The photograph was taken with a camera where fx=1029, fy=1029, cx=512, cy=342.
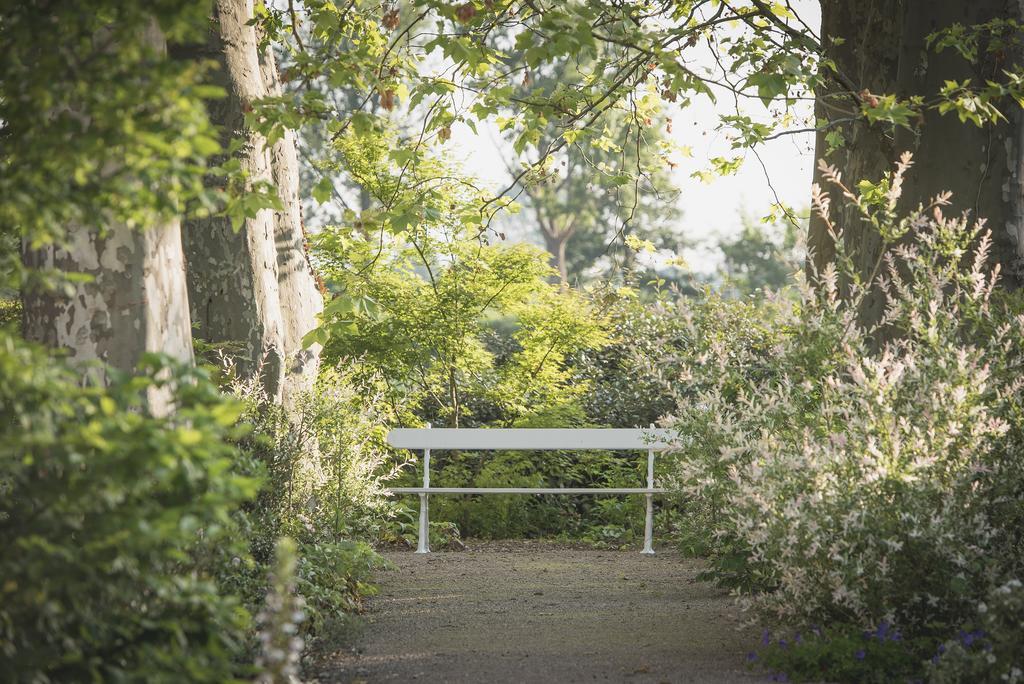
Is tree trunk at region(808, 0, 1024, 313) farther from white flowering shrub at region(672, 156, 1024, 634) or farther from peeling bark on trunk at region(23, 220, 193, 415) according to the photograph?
peeling bark on trunk at region(23, 220, 193, 415)

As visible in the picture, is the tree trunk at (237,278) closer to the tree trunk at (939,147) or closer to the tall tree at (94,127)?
the tall tree at (94,127)

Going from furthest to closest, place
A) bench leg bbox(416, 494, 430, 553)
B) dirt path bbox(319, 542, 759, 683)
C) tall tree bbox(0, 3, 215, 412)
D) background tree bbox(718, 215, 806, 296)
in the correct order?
background tree bbox(718, 215, 806, 296)
bench leg bbox(416, 494, 430, 553)
dirt path bbox(319, 542, 759, 683)
tall tree bbox(0, 3, 215, 412)

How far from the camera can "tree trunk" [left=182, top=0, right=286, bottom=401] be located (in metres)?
6.28

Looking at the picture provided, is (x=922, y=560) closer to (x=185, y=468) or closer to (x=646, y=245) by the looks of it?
(x=185, y=468)

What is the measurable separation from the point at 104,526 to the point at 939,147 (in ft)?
19.7

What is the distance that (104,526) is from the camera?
2.44 meters

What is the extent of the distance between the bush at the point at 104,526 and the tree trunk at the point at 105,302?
49.8 inches

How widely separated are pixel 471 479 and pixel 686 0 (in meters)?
5.04

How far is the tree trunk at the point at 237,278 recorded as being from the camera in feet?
20.6

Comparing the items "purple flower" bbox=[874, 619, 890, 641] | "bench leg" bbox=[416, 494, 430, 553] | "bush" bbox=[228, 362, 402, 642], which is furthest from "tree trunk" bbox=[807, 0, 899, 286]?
"bench leg" bbox=[416, 494, 430, 553]

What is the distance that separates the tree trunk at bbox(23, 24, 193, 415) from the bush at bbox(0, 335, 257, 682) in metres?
1.27

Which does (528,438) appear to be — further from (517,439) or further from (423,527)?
(423,527)

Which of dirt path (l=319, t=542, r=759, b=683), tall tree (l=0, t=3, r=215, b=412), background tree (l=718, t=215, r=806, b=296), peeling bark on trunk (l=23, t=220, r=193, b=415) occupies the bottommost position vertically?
dirt path (l=319, t=542, r=759, b=683)

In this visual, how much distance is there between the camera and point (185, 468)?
2457 mm
